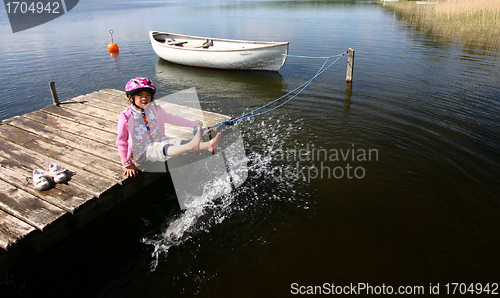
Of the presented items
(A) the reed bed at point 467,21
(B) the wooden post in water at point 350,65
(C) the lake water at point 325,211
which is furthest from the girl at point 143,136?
(A) the reed bed at point 467,21

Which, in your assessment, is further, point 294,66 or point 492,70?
point 294,66

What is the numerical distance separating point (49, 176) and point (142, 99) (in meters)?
2.05

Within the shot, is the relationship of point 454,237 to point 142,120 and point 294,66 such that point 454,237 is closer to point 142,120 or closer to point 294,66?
point 142,120

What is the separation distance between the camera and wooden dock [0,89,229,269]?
13.6 feet

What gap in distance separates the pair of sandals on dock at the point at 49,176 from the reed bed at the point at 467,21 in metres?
23.7

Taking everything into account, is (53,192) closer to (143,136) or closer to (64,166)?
(64,166)

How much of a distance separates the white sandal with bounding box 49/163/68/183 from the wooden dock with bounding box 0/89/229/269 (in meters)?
0.11

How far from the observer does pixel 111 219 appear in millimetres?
5781

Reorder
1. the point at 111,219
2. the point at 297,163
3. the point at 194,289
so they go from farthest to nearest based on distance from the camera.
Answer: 1. the point at 297,163
2. the point at 111,219
3. the point at 194,289

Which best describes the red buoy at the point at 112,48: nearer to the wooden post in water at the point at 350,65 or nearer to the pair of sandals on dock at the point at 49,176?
the wooden post in water at the point at 350,65

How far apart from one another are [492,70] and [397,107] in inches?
284

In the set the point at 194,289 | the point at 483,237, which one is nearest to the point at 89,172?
the point at 194,289

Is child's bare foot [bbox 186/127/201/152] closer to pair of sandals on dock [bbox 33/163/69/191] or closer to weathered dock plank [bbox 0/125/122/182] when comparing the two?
weathered dock plank [bbox 0/125/122/182]

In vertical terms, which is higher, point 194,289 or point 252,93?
point 252,93
